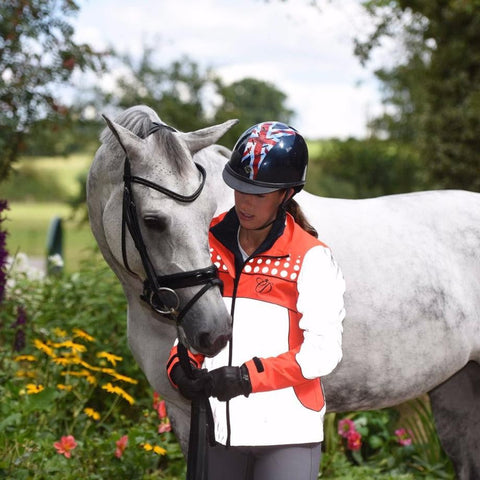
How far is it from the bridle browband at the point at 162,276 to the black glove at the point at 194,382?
0.16 meters

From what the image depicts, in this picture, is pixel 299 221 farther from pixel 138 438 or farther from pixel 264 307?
pixel 138 438

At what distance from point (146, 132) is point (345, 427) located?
264cm

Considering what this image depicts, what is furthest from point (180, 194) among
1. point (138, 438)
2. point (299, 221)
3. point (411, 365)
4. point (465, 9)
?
point (465, 9)

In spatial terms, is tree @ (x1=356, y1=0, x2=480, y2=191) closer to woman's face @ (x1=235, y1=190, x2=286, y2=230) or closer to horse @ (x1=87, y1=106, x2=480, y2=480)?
horse @ (x1=87, y1=106, x2=480, y2=480)

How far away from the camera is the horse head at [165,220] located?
201cm

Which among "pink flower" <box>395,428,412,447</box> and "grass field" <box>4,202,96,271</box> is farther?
"grass field" <box>4,202,96,271</box>

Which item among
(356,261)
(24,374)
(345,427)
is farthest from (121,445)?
(356,261)

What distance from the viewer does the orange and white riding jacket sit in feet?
6.25

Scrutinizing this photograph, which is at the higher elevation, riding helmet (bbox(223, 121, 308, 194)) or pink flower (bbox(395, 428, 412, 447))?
riding helmet (bbox(223, 121, 308, 194))

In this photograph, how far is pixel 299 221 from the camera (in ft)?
7.22

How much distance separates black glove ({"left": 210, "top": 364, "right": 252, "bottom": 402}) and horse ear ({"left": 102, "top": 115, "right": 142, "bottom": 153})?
82cm

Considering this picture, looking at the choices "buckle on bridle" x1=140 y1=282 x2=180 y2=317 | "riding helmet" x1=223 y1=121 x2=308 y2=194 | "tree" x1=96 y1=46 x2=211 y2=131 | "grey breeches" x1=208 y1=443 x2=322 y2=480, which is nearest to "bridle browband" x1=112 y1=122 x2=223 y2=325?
"buckle on bridle" x1=140 y1=282 x2=180 y2=317

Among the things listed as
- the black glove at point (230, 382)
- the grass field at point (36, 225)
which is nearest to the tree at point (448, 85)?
the black glove at point (230, 382)

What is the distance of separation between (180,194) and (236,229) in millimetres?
215
